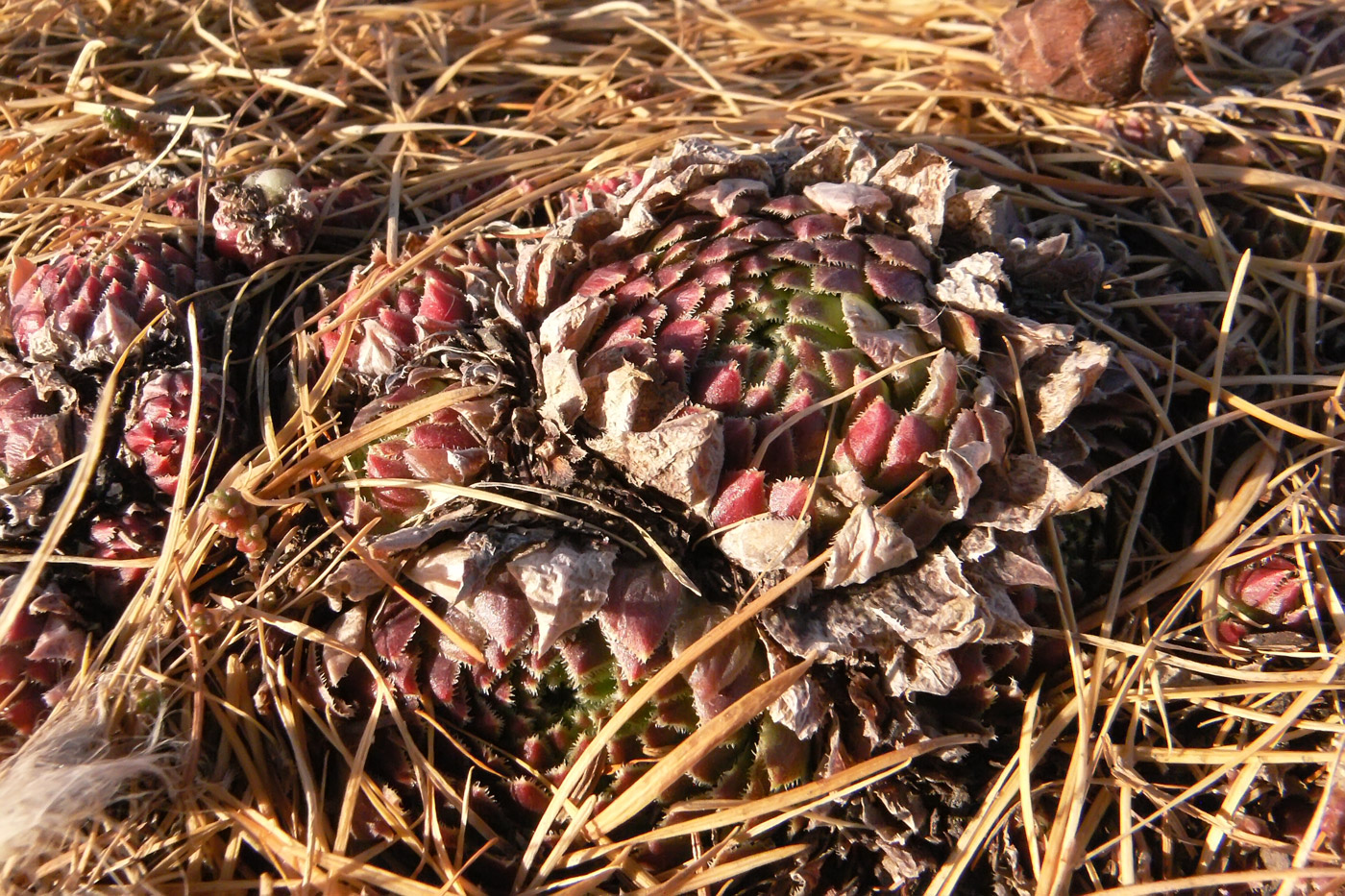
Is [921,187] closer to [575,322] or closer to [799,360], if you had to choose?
[799,360]

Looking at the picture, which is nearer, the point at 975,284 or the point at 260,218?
the point at 975,284

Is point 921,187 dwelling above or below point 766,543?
above

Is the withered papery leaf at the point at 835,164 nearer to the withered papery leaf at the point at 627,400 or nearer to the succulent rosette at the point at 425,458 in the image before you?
the withered papery leaf at the point at 627,400

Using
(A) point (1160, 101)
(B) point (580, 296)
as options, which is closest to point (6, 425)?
(B) point (580, 296)

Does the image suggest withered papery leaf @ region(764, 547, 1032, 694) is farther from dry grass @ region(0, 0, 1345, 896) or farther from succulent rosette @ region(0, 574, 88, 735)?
succulent rosette @ region(0, 574, 88, 735)

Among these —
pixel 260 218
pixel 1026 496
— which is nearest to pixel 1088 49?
pixel 1026 496

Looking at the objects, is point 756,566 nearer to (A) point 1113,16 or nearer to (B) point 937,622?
(B) point 937,622

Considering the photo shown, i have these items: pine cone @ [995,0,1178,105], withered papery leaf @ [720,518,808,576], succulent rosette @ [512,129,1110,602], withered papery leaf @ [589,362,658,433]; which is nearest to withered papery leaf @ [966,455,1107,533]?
succulent rosette @ [512,129,1110,602]
